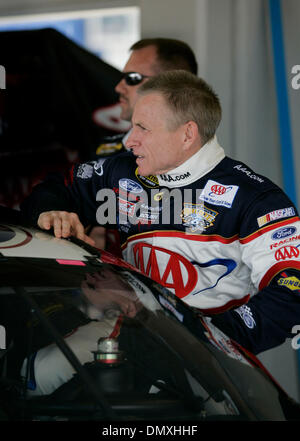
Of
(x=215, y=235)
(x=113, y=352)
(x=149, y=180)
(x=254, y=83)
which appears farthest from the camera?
(x=254, y=83)

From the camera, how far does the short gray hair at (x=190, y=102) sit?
175 cm

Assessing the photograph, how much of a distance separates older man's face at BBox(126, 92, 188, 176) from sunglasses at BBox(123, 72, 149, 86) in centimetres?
87

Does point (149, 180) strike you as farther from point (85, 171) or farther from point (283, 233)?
point (283, 233)

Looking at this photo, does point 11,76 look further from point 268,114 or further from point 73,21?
point 268,114

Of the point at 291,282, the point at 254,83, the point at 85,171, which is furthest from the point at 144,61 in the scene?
the point at 291,282

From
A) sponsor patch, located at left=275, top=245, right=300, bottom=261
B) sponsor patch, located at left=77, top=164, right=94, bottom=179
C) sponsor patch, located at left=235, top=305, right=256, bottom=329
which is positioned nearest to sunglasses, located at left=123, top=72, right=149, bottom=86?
sponsor patch, located at left=77, top=164, right=94, bottom=179

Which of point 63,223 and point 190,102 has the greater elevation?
point 190,102

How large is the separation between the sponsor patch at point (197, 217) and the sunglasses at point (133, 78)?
3.46 ft

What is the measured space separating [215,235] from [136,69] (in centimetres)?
120

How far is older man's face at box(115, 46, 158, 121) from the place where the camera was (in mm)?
2602

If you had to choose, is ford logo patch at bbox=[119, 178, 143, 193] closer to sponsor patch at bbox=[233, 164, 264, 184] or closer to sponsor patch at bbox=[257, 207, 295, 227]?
sponsor patch at bbox=[233, 164, 264, 184]

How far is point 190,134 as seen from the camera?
68.9 inches

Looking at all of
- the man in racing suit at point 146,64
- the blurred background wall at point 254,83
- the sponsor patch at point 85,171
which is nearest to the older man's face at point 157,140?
the sponsor patch at point 85,171
